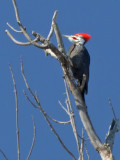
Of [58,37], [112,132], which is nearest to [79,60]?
Answer: [58,37]

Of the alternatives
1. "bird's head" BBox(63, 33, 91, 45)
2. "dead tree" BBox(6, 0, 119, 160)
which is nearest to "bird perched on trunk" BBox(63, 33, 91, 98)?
"bird's head" BBox(63, 33, 91, 45)

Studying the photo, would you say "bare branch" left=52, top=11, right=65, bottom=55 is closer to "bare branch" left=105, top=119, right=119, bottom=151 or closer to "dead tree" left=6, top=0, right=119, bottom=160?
"dead tree" left=6, top=0, right=119, bottom=160

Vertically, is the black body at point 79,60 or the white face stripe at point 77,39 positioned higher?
the white face stripe at point 77,39

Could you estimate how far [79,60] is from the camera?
21.5ft

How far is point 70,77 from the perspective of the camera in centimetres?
434

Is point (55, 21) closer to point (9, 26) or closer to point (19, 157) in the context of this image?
point (9, 26)

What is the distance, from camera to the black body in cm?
643

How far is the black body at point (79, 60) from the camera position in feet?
21.1

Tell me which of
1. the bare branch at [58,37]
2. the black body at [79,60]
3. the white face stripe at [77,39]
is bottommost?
the bare branch at [58,37]

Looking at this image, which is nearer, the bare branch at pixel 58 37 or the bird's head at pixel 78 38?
the bare branch at pixel 58 37

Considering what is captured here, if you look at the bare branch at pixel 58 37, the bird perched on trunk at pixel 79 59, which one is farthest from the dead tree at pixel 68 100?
the bird perched on trunk at pixel 79 59

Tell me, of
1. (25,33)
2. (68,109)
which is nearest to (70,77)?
(68,109)

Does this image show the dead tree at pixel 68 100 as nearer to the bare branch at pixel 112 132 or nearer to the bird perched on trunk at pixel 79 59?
the bare branch at pixel 112 132

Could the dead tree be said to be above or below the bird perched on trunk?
below
